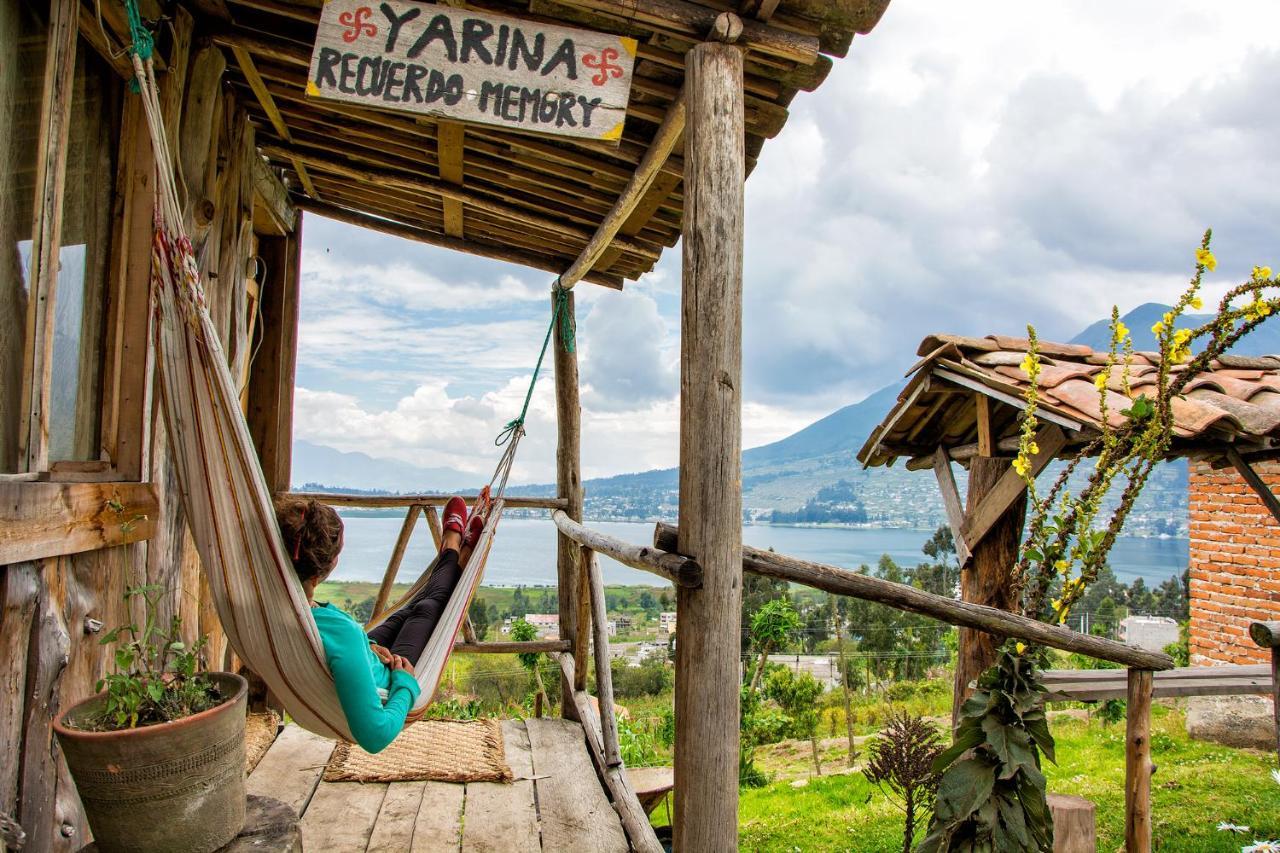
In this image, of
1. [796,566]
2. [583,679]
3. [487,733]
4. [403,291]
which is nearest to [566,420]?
[583,679]

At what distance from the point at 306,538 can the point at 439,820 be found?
112cm

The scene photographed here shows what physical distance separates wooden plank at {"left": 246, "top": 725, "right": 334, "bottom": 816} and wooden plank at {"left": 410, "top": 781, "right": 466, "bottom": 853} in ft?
1.13

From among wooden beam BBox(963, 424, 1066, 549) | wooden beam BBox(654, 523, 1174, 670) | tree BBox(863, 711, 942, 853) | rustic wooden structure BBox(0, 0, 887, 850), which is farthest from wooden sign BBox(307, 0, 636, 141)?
tree BBox(863, 711, 942, 853)

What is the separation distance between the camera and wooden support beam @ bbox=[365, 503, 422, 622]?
12.0 ft

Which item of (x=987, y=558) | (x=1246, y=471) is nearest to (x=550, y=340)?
(x=987, y=558)

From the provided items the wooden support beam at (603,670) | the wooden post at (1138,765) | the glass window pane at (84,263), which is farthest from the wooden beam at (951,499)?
the glass window pane at (84,263)

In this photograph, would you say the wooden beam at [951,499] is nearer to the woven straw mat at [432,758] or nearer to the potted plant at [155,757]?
the woven straw mat at [432,758]

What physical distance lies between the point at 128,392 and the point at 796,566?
1.57 metres

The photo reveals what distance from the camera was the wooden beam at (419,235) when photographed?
12.1 feet

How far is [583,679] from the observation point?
3.48 meters

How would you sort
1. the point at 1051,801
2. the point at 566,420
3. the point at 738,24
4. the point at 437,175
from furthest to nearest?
the point at 566,420
the point at 437,175
the point at 1051,801
the point at 738,24

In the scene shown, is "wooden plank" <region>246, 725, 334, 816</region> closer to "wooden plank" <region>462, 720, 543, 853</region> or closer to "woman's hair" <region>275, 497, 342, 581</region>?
Result: "wooden plank" <region>462, 720, 543, 853</region>

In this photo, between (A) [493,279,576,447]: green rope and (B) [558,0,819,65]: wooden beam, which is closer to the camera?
(B) [558,0,819,65]: wooden beam

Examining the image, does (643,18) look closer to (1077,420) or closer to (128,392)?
(128,392)
